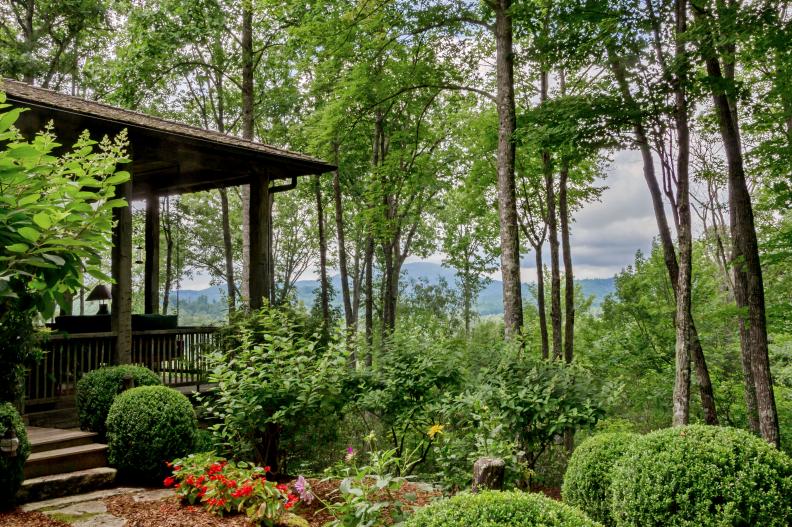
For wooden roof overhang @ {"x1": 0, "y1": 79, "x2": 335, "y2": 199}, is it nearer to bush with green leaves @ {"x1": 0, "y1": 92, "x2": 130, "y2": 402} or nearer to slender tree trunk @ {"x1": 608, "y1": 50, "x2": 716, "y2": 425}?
bush with green leaves @ {"x1": 0, "y1": 92, "x2": 130, "y2": 402}

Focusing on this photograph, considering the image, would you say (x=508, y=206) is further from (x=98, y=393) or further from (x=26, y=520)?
(x=26, y=520)

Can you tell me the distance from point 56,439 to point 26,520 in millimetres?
1711

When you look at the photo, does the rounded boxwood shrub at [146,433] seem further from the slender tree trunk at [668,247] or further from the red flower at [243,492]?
the slender tree trunk at [668,247]

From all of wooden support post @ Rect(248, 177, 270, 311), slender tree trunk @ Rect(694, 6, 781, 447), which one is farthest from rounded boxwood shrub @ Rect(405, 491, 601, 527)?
wooden support post @ Rect(248, 177, 270, 311)

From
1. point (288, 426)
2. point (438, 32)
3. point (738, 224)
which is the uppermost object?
point (438, 32)

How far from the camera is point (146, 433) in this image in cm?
680

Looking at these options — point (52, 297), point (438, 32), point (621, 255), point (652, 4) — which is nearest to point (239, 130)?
point (438, 32)

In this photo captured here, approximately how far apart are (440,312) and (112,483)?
29547 mm

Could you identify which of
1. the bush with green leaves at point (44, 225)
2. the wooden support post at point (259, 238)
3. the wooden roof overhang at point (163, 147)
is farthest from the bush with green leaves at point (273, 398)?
the bush with green leaves at point (44, 225)

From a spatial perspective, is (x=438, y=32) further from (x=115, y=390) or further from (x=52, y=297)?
(x=52, y=297)

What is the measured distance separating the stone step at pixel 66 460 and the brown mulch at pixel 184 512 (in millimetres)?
795

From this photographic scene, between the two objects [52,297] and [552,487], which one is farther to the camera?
[552,487]

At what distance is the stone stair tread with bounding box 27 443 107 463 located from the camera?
6.44 m

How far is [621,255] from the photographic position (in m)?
17.4
